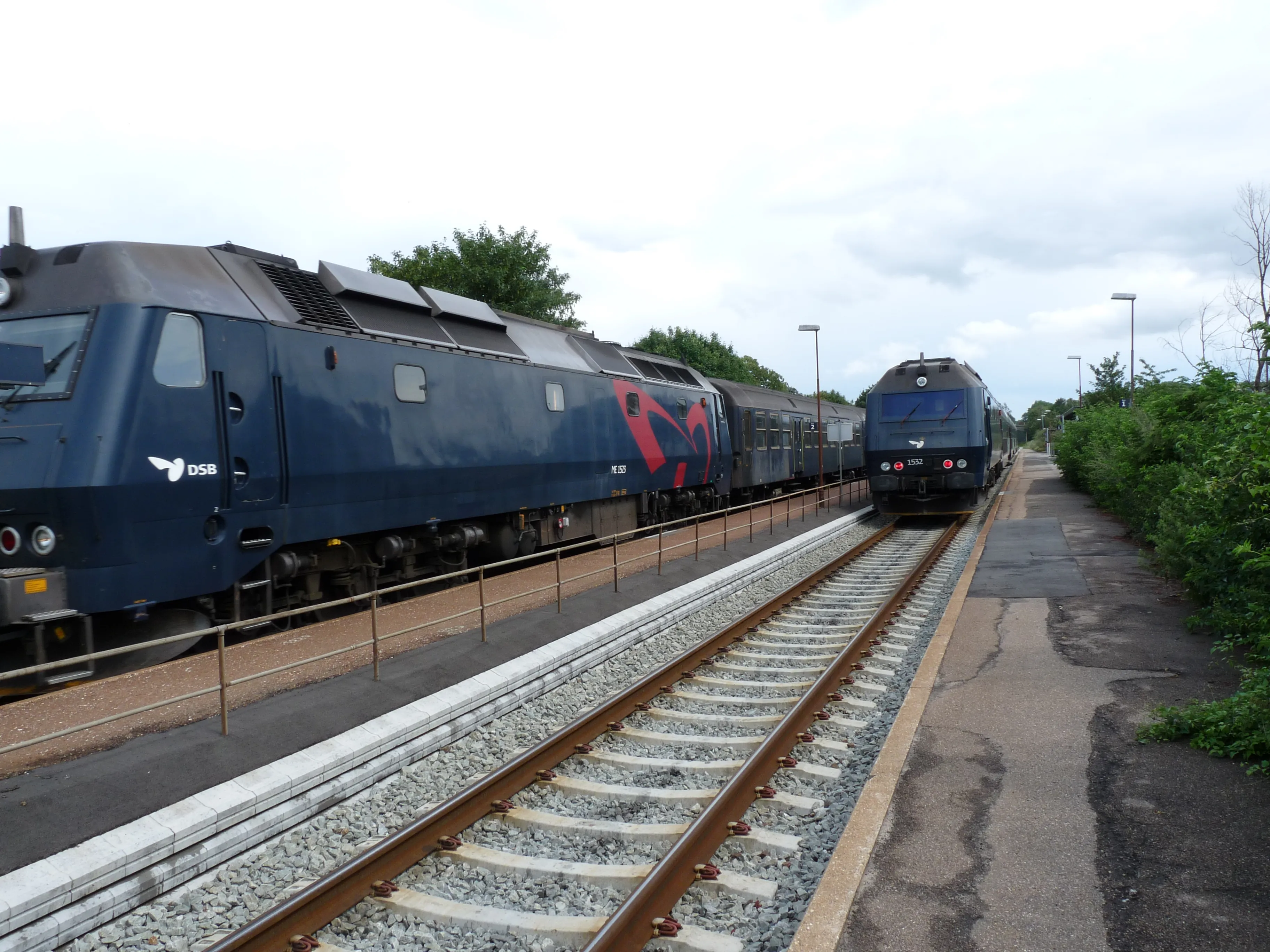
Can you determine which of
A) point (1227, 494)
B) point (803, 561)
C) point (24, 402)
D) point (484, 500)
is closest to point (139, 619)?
point (24, 402)

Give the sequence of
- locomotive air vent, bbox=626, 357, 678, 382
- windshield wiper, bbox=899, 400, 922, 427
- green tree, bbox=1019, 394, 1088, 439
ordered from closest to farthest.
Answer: locomotive air vent, bbox=626, 357, 678, 382 → windshield wiper, bbox=899, 400, 922, 427 → green tree, bbox=1019, 394, 1088, 439

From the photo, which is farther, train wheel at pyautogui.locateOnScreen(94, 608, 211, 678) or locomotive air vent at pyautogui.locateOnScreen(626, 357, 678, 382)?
locomotive air vent at pyautogui.locateOnScreen(626, 357, 678, 382)

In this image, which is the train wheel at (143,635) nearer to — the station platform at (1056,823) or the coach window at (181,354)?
the coach window at (181,354)

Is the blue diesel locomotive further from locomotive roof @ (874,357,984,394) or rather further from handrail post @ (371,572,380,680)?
handrail post @ (371,572,380,680)

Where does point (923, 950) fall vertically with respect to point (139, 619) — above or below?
below

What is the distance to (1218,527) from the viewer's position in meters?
6.87

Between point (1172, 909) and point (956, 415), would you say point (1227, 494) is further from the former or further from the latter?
point (956, 415)

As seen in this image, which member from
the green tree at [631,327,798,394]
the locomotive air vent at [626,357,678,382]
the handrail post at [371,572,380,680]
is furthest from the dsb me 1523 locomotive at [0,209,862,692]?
the green tree at [631,327,798,394]

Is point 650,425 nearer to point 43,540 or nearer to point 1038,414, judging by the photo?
point 43,540

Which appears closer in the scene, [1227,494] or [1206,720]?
[1206,720]

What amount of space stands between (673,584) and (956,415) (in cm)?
1041

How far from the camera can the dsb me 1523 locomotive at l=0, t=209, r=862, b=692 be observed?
6.36 m

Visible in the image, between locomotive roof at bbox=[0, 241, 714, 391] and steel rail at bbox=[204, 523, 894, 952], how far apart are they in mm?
4726

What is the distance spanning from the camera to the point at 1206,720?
5.45 m
